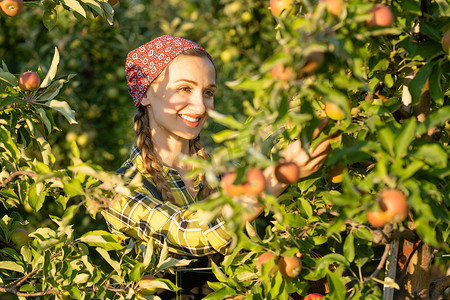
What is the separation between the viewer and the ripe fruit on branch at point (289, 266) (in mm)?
1219

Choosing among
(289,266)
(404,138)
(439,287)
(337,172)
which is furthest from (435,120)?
(439,287)

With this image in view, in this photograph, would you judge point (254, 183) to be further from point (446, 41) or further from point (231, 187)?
point (446, 41)

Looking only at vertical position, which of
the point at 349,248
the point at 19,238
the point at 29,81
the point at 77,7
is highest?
the point at 77,7

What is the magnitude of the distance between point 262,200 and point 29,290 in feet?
2.67

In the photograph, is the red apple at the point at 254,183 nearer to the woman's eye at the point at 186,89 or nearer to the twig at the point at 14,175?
the twig at the point at 14,175

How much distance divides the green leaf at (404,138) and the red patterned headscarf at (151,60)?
1004mm

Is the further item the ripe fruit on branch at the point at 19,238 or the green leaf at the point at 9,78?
the ripe fruit on branch at the point at 19,238

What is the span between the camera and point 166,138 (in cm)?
194

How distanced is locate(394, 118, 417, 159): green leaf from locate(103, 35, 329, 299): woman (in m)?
0.63

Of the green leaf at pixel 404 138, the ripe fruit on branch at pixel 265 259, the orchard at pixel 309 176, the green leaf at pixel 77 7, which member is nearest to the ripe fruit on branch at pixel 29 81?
the orchard at pixel 309 176

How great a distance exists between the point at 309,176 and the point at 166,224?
0.42 metres

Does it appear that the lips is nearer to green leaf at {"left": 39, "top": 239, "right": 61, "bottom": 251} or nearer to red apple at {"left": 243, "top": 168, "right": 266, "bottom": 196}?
green leaf at {"left": 39, "top": 239, "right": 61, "bottom": 251}

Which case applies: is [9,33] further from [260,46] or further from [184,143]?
[184,143]

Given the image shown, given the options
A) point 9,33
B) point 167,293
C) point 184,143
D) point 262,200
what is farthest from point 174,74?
point 9,33
